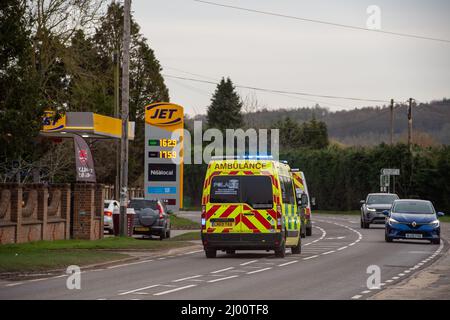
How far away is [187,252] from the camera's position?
32.6m

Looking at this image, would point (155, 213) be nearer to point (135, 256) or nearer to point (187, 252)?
point (187, 252)

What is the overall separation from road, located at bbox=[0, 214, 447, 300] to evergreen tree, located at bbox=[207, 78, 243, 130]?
96.3 m

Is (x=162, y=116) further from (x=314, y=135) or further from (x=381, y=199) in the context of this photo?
(x=314, y=135)

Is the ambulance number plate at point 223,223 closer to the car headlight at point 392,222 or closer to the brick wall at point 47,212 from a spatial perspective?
the brick wall at point 47,212

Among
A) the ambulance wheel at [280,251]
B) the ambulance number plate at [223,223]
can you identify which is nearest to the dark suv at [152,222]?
the ambulance wheel at [280,251]

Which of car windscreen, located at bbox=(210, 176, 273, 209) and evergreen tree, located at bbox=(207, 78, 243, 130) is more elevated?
evergreen tree, located at bbox=(207, 78, 243, 130)

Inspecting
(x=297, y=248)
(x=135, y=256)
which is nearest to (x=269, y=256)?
(x=297, y=248)

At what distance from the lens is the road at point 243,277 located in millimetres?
17938

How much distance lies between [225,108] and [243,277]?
10979 cm

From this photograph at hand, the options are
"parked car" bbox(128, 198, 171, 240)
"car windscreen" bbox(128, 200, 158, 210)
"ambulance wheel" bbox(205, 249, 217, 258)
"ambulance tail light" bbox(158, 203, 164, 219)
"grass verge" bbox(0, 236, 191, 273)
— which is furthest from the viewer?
"car windscreen" bbox(128, 200, 158, 210)

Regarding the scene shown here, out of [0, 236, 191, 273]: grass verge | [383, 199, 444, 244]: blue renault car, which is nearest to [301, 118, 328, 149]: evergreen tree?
[383, 199, 444, 244]: blue renault car

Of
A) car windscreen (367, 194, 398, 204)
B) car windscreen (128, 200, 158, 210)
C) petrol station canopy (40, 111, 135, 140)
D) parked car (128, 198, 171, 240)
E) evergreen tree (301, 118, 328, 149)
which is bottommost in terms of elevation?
parked car (128, 198, 171, 240)

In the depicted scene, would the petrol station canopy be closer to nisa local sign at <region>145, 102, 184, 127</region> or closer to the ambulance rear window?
nisa local sign at <region>145, 102, 184, 127</region>

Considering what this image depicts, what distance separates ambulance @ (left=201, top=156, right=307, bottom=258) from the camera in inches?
1101
